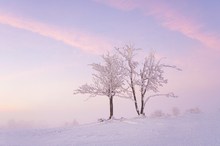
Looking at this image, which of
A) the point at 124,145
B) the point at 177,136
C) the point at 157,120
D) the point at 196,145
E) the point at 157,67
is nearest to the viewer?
the point at 196,145

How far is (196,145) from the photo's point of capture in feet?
Result: 64.8

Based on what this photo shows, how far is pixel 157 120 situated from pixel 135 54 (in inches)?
453

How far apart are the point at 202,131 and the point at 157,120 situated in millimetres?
10140

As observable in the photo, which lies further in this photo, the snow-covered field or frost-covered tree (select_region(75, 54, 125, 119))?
frost-covered tree (select_region(75, 54, 125, 119))

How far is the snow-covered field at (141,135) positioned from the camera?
22.4 meters

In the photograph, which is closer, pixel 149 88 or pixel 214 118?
pixel 214 118

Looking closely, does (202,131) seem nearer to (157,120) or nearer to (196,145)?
(196,145)

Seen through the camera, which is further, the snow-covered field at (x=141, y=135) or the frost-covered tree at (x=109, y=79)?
the frost-covered tree at (x=109, y=79)

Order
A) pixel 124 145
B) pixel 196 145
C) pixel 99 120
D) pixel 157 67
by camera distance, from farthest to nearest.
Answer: pixel 157 67
pixel 99 120
pixel 124 145
pixel 196 145

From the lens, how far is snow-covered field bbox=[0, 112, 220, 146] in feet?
73.4

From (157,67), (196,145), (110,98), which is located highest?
(157,67)

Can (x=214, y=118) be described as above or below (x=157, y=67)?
below

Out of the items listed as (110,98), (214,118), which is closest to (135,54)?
(110,98)

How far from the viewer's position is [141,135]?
2689cm
